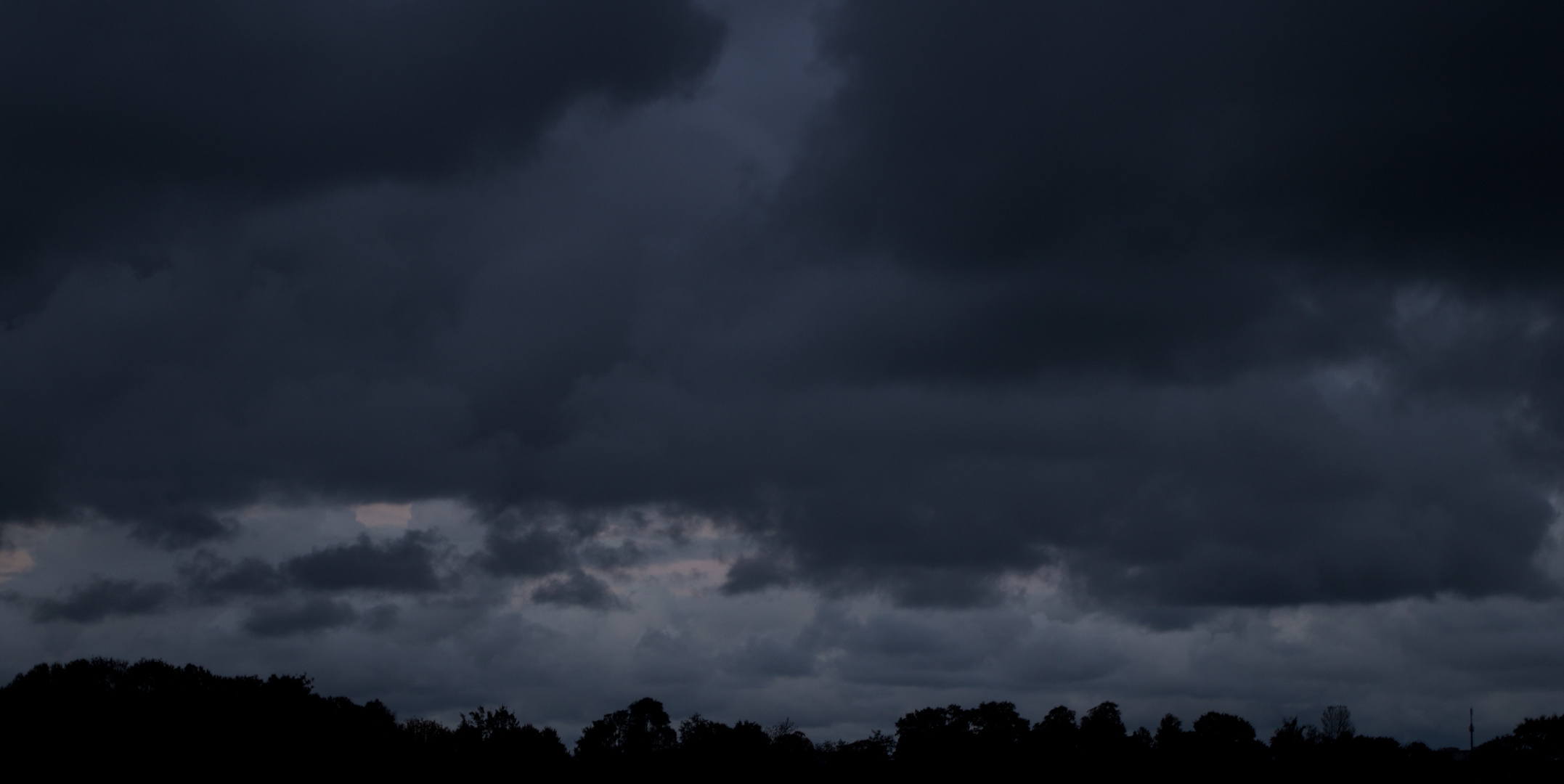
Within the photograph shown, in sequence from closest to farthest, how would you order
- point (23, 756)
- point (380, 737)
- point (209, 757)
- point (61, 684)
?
point (23, 756) < point (209, 757) < point (61, 684) < point (380, 737)

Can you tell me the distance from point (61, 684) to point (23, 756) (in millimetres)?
29681

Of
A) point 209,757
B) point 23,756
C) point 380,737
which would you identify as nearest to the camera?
point 23,756

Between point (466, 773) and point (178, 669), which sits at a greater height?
point (178, 669)

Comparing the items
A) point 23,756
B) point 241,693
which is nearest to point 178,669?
point 241,693

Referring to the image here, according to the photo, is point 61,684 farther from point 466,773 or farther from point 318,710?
point 466,773

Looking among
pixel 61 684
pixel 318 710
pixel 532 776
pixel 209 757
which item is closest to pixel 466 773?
pixel 532 776

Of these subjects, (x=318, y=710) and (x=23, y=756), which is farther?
(x=318, y=710)

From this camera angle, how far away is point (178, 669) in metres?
199

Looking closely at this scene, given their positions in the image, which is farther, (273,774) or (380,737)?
(380,737)

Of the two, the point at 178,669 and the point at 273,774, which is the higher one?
the point at 178,669

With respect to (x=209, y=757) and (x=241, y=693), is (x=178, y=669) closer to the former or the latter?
(x=241, y=693)

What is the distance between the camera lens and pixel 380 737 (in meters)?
Result: 196

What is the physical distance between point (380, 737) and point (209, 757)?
1316 inches

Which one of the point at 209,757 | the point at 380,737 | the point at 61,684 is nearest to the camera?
the point at 209,757
